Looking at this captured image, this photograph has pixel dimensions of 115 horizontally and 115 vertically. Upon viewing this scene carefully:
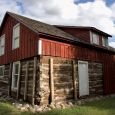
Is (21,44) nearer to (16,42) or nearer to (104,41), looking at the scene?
(16,42)

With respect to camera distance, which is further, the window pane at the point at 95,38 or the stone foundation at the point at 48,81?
the window pane at the point at 95,38

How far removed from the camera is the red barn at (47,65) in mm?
12734

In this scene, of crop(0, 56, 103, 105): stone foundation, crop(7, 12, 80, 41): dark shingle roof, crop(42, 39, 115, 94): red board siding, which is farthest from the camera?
crop(7, 12, 80, 41): dark shingle roof

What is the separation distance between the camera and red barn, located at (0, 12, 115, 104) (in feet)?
41.8

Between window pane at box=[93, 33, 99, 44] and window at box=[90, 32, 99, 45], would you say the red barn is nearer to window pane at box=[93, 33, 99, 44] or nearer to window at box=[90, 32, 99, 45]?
window at box=[90, 32, 99, 45]

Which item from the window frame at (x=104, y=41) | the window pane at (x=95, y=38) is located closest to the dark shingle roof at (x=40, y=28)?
the window pane at (x=95, y=38)

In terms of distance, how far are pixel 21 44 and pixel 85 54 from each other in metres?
5.11

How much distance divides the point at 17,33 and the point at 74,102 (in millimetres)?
7109

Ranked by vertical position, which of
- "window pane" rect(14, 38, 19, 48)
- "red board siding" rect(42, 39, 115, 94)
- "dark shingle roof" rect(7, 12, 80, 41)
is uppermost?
"dark shingle roof" rect(7, 12, 80, 41)

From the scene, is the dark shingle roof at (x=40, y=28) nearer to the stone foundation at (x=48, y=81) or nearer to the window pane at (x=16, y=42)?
the window pane at (x=16, y=42)

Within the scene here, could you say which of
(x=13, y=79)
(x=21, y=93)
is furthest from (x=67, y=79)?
(x=13, y=79)

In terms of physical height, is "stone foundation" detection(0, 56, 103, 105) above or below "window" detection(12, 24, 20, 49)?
below

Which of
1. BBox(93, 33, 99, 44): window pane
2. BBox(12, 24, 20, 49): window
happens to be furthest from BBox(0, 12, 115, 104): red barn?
Result: BBox(93, 33, 99, 44): window pane

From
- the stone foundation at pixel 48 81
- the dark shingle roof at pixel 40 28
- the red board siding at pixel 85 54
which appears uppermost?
the dark shingle roof at pixel 40 28
